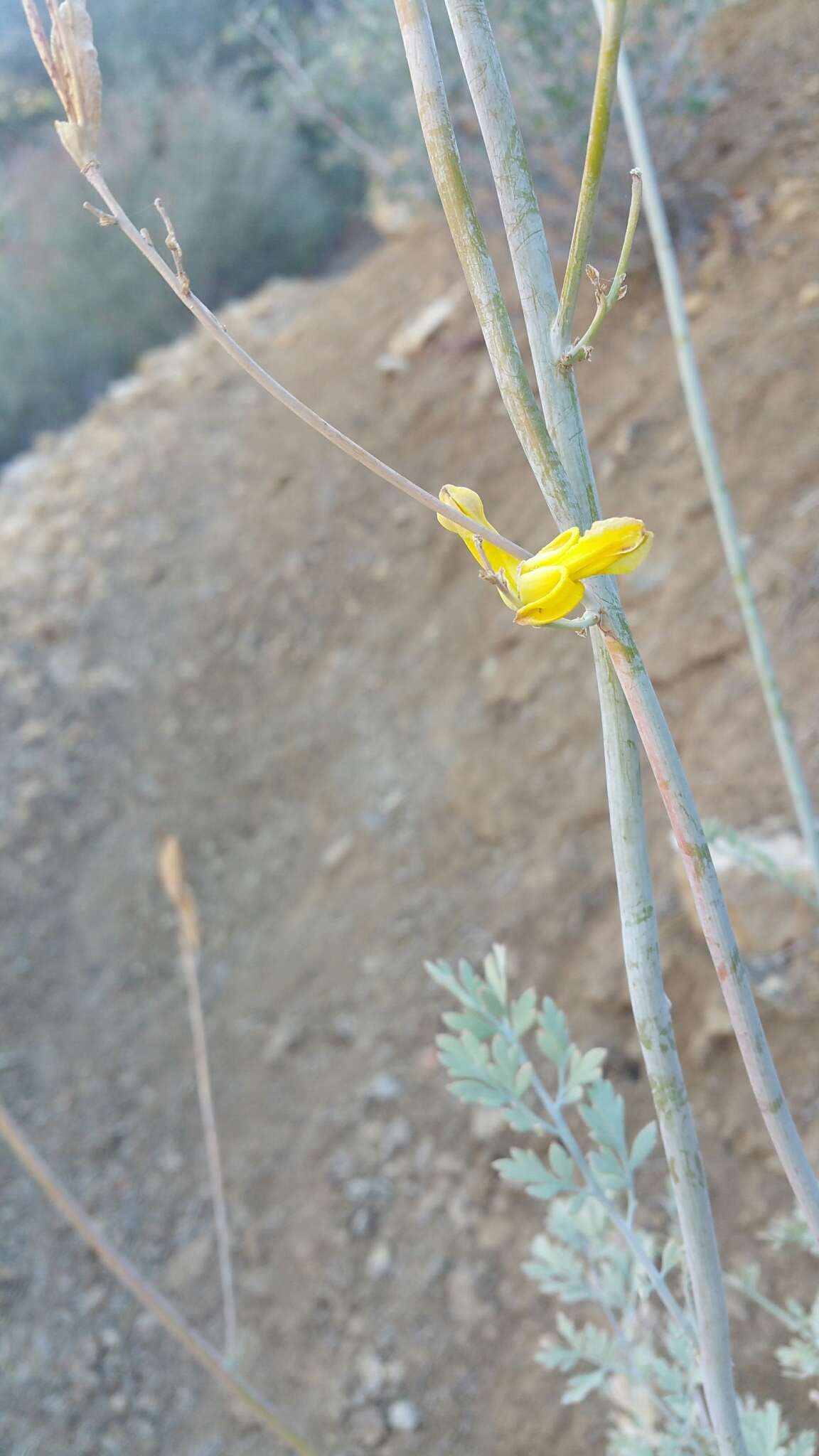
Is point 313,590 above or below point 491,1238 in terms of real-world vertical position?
above

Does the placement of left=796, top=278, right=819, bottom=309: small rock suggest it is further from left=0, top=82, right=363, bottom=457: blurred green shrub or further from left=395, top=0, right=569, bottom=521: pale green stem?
left=0, top=82, right=363, bottom=457: blurred green shrub

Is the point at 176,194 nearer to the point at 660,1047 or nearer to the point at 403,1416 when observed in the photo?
the point at 403,1416

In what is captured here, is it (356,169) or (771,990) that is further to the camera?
(356,169)

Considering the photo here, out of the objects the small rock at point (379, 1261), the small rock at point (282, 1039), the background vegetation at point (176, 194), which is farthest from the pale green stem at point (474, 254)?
the background vegetation at point (176, 194)

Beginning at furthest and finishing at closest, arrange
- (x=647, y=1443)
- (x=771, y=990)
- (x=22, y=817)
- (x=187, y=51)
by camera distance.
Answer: (x=187, y=51) → (x=22, y=817) → (x=771, y=990) → (x=647, y=1443)

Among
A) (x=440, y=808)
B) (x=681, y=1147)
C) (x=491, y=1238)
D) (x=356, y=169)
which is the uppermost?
(x=356, y=169)

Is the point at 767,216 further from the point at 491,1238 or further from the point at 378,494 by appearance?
the point at 491,1238

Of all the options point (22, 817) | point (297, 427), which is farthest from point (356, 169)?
point (22, 817)

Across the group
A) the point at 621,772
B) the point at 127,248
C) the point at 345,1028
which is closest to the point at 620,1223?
the point at 621,772
